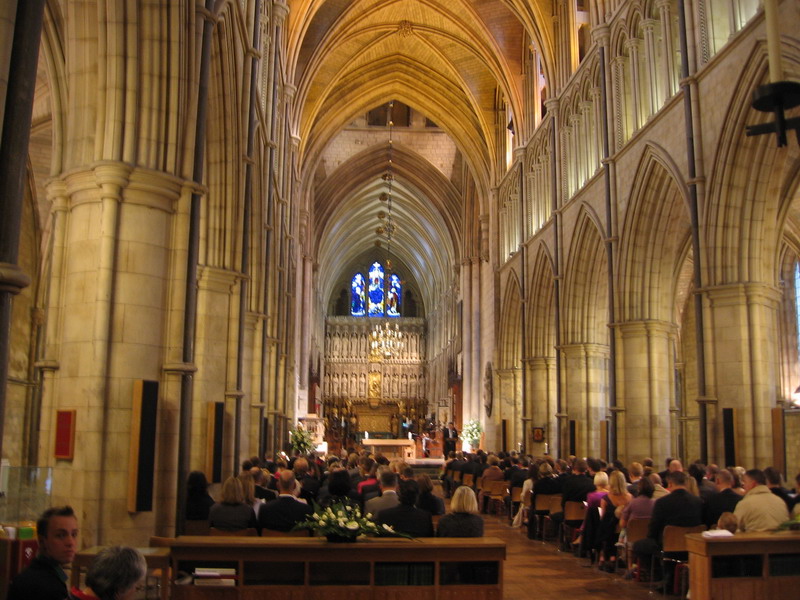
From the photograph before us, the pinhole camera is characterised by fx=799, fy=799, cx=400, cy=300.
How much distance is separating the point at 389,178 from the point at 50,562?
122ft

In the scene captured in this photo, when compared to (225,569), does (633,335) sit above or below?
above

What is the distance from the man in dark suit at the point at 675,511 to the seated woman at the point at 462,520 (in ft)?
7.74

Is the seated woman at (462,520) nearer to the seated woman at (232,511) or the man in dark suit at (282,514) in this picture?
the man in dark suit at (282,514)

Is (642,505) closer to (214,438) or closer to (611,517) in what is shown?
(611,517)

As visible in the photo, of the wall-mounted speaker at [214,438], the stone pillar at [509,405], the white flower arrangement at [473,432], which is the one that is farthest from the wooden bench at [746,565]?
the white flower arrangement at [473,432]

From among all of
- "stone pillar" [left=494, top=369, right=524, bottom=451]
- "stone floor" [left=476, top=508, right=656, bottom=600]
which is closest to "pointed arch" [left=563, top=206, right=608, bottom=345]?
"stone pillar" [left=494, top=369, right=524, bottom=451]

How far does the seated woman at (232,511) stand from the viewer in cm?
704

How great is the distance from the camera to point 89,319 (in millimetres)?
7914

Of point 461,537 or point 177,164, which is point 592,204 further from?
point 461,537

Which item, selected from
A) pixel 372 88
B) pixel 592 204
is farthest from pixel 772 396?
pixel 372 88

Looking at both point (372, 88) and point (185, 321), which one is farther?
point (372, 88)

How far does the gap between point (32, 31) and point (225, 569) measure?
4022mm

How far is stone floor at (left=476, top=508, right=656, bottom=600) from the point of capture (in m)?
8.30

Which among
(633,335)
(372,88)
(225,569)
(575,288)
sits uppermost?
(372,88)
